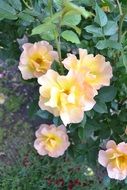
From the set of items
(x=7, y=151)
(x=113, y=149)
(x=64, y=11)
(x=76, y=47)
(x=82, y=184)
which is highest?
(x=64, y=11)

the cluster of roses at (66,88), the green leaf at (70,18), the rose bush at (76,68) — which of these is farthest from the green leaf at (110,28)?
the green leaf at (70,18)

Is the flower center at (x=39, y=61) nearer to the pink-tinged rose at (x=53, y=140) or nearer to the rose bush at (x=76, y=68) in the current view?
the rose bush at (x=76, y=68)

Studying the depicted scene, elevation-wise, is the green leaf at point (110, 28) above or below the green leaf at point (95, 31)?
above

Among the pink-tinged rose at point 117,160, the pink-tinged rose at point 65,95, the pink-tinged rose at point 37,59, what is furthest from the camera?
the pink-tinged rose at point 117,160

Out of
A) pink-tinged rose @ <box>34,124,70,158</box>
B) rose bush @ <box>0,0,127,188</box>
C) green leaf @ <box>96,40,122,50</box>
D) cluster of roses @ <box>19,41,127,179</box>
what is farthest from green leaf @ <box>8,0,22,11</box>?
pink-tinged rose @ <box>34,124,70,158</box>

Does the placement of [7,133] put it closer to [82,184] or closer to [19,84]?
[19,84]

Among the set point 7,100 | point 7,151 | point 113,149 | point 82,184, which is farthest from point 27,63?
point 7,100

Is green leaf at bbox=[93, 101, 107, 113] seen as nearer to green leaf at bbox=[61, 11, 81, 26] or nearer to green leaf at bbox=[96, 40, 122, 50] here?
green leaf at bbox=[96, 40, 122, 50]

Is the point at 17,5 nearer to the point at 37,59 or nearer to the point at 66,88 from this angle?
the point at 37,59

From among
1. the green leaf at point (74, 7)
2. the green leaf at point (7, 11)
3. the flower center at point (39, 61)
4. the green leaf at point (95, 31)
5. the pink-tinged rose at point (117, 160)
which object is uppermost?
the green leaf at point (74, 7)
